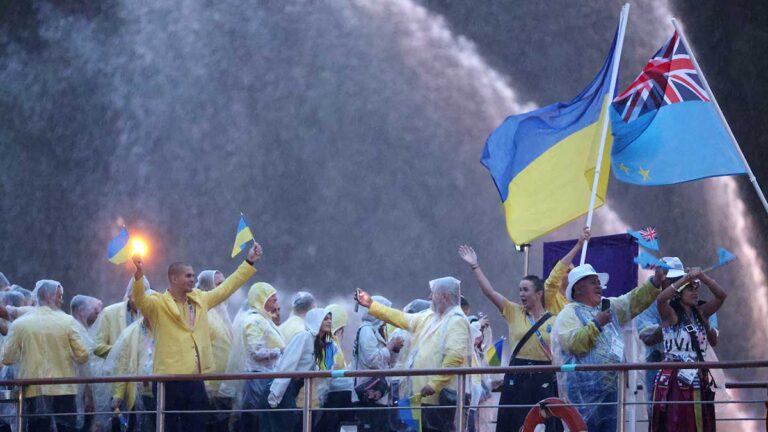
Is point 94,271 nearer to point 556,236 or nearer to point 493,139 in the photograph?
point 556,236

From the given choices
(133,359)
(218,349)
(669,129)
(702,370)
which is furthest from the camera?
(218,349)

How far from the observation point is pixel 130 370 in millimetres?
10500

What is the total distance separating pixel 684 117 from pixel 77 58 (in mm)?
16740

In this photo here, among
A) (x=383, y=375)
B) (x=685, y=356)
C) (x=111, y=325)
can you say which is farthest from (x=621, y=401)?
(x=111, y=325)

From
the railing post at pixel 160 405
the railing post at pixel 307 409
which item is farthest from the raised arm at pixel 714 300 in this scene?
the railing post at pixel 160 405

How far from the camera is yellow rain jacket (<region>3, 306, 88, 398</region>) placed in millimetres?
10688

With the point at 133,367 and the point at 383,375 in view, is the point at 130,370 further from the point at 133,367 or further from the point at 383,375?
the point at 383,375

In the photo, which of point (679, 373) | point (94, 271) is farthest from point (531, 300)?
point (94, 271)

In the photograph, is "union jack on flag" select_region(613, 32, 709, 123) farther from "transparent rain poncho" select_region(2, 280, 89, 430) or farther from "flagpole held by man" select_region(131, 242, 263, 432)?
"transparent rain poncho" select_region(2, 280, 89, 430)

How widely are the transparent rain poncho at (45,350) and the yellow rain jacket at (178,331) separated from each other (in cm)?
123

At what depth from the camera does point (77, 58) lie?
973 inches

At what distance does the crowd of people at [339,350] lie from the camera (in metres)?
8.62

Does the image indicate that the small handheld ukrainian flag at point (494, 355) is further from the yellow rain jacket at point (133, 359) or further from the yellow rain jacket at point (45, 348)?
the yellow rain jacket at point (45, 348)

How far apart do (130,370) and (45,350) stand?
0.78m
